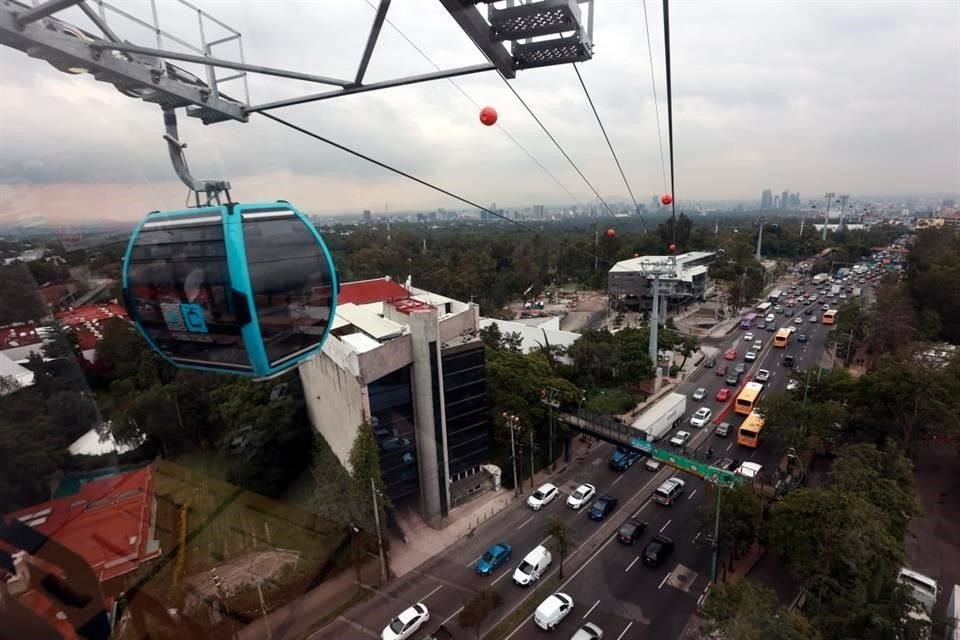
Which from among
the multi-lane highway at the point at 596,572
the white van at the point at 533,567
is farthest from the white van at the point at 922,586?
the white van at the point at 533,567

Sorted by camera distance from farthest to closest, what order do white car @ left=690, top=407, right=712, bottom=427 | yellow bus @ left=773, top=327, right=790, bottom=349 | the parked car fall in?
yellow bus @ left=773, top=327, right=790, bottom=349 → white car @ left=690, top=407, right=712, bottom=427 → the parked car

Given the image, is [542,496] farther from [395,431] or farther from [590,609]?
[395,431]

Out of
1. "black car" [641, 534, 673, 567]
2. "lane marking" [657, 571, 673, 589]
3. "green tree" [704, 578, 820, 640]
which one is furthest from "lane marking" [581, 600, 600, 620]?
"green tree" [704, 578, 820, 640]

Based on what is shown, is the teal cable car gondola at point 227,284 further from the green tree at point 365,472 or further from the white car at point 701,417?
the white car at point 701,417

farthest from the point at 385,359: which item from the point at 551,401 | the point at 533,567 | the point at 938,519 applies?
the point at 938,519

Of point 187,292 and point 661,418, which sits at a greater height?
point 187,292

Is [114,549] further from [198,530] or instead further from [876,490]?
[876,490]

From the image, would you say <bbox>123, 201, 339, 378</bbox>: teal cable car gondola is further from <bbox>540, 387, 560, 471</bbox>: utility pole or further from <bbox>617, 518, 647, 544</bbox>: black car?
<bbox>540, 387, 560, 471</bbox>: utility pole
